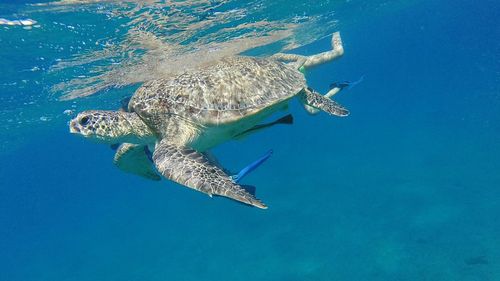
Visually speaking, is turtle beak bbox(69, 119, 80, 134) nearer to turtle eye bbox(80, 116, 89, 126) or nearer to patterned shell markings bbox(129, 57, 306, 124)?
turtle eye bbox(80, 116, 89, 126)

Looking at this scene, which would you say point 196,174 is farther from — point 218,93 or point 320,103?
point 320,103

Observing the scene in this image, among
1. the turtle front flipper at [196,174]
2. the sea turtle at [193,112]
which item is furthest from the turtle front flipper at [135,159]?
the turtle front flipper at [196,174]

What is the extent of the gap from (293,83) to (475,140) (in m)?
24.0

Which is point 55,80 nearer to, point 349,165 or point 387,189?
point 387,189

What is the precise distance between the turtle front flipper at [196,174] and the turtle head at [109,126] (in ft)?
2.87

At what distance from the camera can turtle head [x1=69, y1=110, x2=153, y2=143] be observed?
498 centimetres

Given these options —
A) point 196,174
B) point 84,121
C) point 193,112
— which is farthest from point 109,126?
point 196,174

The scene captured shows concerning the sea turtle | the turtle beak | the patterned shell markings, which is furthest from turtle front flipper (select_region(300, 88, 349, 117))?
the turtle beak

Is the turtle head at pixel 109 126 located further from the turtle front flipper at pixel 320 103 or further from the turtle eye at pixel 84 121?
the turtle front flipper at pixel 320 103

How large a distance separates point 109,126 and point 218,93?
1.74 m

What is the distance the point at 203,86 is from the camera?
560cm

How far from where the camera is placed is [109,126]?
5.15 metres

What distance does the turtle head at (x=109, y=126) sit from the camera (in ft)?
16.3

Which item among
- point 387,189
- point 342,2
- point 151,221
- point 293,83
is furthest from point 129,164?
point 151,221
